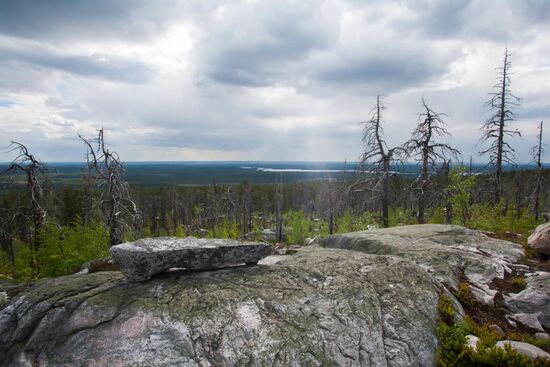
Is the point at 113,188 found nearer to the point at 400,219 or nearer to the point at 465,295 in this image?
the point at 465,295

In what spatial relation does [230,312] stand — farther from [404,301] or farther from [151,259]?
[404,301]

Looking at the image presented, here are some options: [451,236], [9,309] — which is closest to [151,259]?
[9,309]

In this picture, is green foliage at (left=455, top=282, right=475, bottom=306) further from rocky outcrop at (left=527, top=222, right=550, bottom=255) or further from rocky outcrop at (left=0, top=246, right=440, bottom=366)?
rocky outcrop at (left=527, top=222, right=550, bottom=255)


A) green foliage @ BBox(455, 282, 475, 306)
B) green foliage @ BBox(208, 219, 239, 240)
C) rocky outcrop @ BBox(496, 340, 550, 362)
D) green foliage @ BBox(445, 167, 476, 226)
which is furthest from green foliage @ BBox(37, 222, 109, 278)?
green foliage @ BBox(445, 167, 476, 226)

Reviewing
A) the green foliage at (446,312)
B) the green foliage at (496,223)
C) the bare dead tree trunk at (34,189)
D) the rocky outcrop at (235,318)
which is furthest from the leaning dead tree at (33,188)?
the green foliage at (496,223)

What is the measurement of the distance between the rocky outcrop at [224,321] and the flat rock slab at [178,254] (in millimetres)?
275

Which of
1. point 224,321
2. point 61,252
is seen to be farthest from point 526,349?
point 61,252

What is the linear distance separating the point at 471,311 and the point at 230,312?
253 inches

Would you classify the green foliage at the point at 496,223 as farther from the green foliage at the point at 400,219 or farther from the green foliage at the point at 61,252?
the green foliage at the point at 61,252

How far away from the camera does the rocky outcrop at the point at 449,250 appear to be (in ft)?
32.0

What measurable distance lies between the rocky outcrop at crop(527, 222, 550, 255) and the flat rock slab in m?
9.97

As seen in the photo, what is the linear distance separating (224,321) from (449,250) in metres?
8.12

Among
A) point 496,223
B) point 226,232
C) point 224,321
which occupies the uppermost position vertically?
point 224,321

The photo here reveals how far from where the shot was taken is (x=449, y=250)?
36.1 ft
